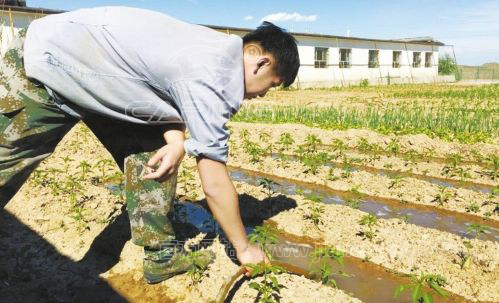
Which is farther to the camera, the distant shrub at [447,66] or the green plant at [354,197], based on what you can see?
the distant shrub at [447,66]

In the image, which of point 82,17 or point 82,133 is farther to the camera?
point 82,133

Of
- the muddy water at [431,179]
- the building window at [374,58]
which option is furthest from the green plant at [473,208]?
the building window at [374,58]

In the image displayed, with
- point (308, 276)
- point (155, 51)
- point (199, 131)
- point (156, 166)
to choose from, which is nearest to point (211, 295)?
point (308, 276)

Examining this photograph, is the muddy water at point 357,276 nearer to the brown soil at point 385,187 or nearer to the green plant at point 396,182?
the brown soil at point 385,187

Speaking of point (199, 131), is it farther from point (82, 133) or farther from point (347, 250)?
point (82, 133)

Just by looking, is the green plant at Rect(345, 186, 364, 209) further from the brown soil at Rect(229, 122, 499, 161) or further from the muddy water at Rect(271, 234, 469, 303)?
the brown soil at Rect(229, 122, 499, 161)

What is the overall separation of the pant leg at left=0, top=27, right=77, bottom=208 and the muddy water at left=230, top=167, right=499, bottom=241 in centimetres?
244

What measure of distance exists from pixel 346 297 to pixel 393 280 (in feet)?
2.29

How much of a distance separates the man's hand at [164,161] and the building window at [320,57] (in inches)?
938

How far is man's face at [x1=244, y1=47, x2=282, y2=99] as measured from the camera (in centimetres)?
192

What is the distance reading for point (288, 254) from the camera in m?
3.25

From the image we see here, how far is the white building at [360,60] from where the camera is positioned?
24062 mm

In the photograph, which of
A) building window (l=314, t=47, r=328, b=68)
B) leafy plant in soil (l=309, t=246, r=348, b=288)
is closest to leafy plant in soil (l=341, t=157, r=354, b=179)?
leafy plant in soil (l=309, t=246, r=348, b=288)

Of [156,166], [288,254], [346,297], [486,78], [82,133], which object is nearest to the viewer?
[156,166]
